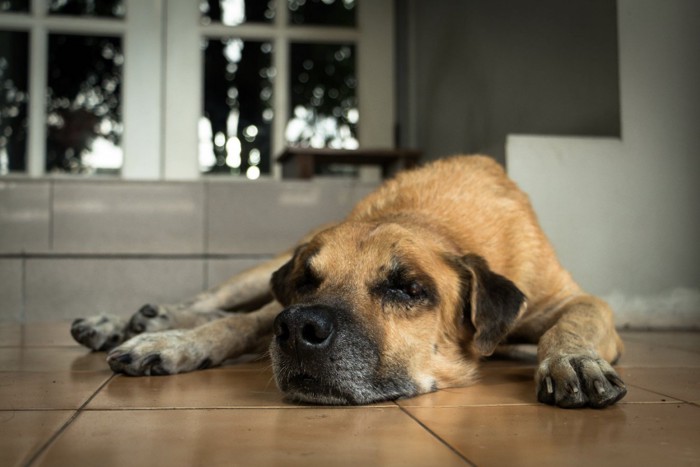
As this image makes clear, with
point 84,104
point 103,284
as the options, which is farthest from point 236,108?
point 103,284

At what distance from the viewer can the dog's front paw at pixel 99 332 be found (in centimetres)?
311

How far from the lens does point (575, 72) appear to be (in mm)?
4250

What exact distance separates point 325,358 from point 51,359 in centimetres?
140

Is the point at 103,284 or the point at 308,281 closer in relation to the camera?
the point at 308,281

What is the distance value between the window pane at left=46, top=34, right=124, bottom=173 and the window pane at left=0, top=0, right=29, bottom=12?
32 cm

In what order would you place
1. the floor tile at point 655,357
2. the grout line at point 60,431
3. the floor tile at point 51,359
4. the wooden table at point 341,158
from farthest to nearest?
the wooden table at point 341,158 < the floor tile at point 655,357 < the floor tile at point 51,359 < the grout line at point 60,431

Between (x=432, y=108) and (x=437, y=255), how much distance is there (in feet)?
14.3

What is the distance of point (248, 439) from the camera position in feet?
5.11

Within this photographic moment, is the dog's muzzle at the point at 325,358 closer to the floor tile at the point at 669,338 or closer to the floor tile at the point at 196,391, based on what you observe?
the floor tile at the point at 196,391

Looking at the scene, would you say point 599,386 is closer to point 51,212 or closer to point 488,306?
point 488,306

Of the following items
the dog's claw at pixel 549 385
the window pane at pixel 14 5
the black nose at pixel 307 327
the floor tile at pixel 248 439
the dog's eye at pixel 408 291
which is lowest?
the floor tile at pixel 248 439

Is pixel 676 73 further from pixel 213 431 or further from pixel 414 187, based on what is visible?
pixel 213 431

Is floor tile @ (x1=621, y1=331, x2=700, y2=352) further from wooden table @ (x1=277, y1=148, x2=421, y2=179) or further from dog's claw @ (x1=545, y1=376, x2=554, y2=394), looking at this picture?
wooden table @ (x1=277, y1=148, x2=421, y2=179)

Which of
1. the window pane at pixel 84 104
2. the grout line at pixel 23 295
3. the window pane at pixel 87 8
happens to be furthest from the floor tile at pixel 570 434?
the window pane at pixel 87 8
